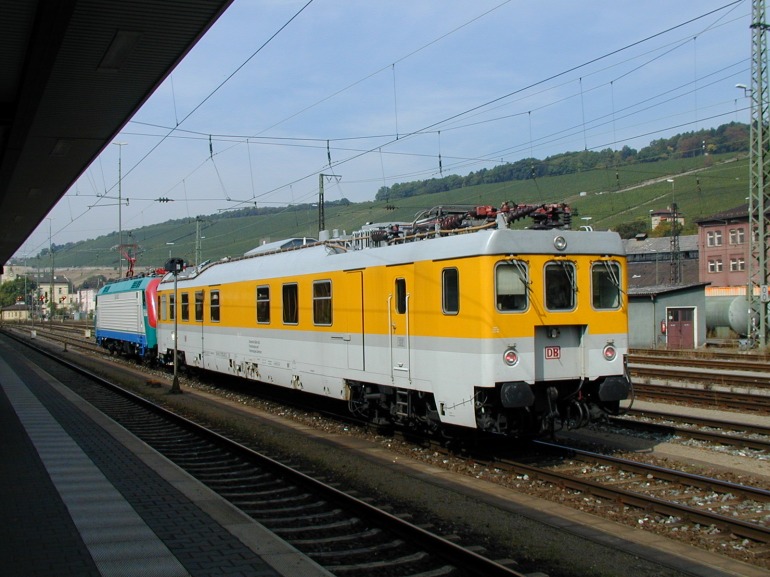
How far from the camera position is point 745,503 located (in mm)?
9211

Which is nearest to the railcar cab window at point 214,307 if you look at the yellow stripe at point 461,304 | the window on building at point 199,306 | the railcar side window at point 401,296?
the window on building at point 199,306

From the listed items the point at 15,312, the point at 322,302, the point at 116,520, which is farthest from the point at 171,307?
the point at 15,312

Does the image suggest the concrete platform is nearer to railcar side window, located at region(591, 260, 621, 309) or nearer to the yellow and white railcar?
the yellow and white railcar

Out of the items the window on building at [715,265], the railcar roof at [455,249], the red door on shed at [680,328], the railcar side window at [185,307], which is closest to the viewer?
the railcar roof at [455,249]

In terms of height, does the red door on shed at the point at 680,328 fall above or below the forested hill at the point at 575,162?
below

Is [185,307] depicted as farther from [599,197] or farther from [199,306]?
[599,197]

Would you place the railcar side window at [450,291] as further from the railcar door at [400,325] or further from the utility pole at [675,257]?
the utility pole at [675,257]

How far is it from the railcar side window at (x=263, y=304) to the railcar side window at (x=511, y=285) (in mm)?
7903

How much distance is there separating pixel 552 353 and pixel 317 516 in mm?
4280

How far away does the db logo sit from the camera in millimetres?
11043

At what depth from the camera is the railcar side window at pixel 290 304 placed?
15867 mm

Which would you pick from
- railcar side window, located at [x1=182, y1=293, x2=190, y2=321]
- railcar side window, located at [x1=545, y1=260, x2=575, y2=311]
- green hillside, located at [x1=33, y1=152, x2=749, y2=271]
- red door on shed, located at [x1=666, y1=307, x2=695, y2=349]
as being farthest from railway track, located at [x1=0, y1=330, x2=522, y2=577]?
green hillside, located at [x1=33, y1=152, x2=749, y2=271]

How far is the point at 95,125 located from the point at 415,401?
673 cm

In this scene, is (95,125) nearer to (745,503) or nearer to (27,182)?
(27,182)
